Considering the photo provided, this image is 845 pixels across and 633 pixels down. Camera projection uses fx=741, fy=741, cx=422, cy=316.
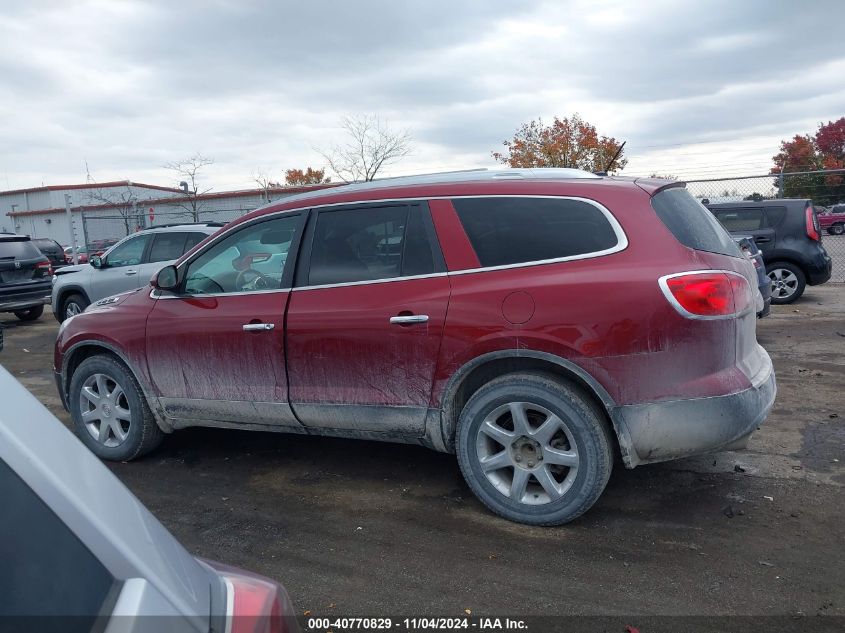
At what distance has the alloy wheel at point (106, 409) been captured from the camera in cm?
536

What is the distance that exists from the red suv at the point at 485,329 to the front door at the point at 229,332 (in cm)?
1

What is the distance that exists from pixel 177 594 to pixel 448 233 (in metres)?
3.19

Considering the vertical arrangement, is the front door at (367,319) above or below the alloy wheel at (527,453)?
above

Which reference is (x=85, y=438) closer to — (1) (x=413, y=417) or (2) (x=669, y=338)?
(1) (x=413, y=417)

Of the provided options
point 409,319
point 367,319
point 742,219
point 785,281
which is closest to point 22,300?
point 367,319

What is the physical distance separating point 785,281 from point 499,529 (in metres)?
9.74

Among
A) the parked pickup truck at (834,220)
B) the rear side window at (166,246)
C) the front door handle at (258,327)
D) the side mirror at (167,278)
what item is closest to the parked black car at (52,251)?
the rear side window at (166,246)

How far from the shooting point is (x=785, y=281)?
471 inches

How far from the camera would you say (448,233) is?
14.2 ft

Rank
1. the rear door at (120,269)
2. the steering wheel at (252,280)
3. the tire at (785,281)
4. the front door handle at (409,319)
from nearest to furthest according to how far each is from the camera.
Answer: the front door handle at (409,319) < the steering wheel at (252,280) < the rear door at (120,269) < the tire at (785,281)

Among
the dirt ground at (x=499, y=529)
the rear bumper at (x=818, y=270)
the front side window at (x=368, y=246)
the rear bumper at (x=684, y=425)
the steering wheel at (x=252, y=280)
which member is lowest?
the dirt ground at (x=499, y=529)

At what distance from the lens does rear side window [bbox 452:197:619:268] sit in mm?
4031

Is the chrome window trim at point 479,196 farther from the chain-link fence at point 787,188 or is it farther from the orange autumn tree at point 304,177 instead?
the orange autumn tree at point 304,177

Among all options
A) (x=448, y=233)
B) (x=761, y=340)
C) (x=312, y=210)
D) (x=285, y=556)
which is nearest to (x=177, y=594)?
(x=285, y=556)
